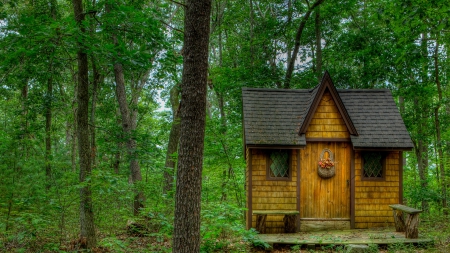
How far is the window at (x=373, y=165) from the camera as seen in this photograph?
10.6 meters

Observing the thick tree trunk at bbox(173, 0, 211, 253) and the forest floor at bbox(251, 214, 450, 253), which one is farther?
the forest floor at bbox(251, 214, 450, 253)

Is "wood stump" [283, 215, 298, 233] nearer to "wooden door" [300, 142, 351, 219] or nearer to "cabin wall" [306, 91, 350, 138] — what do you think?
"wooden door" [300, 142, 351, 219]

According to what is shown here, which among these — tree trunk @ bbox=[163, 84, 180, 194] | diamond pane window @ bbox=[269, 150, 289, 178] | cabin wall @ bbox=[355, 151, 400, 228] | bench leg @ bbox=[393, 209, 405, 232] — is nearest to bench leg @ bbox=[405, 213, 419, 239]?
bench leg @ bbox=[393, 209, 405, 232]

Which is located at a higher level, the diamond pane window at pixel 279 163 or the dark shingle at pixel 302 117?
the dark shingle at pixel 302 117

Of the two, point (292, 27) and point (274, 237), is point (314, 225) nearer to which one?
point (274, 237)

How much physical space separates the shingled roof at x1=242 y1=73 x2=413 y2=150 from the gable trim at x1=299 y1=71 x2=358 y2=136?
3cm

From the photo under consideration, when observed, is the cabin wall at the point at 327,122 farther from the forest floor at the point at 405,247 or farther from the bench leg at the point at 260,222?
the forest floor at the point at 405,247

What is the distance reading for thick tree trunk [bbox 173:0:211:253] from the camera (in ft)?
16.8

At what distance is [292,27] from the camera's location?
17.9 meters

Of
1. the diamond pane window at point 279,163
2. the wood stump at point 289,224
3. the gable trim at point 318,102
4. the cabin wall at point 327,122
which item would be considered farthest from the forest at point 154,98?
the cabin wall at point 327,122

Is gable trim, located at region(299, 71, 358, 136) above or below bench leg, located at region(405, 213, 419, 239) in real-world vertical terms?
above

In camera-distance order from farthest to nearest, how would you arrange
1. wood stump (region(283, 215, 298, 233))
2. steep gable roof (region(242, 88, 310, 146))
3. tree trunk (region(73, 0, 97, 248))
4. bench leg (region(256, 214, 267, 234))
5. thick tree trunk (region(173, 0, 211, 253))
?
1. steep gable roof (region(242, 88, 310, 146))
2. wood stump (region(283, 215, 298, 233))
3. bench leg (region(256, 214, 267, 234))
4. tree trunk (region(73, 0, 97, 248))
5. thick tree trunk (region(173, 0, 211, 253))

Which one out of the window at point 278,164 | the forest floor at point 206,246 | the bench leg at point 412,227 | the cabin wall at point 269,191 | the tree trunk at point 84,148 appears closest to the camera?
the forest floor at point 206,246

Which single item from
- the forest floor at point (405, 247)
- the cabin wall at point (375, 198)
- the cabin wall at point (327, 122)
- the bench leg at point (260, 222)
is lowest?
the forest floor at point (405, 247)
